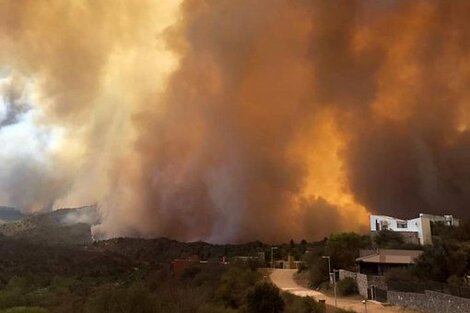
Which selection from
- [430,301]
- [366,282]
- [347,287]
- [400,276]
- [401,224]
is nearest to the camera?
[430,301]

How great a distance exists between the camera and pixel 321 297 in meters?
36.4

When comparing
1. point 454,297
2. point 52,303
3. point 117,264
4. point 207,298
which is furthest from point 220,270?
point 454,297

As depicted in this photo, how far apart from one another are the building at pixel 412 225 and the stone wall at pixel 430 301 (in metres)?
29.1

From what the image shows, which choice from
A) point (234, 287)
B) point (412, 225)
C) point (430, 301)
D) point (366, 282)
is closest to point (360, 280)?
point (366, 282)

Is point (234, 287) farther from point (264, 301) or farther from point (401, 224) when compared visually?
point (401, 224)

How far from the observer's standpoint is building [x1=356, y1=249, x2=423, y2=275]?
138 feet

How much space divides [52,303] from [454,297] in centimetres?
3208

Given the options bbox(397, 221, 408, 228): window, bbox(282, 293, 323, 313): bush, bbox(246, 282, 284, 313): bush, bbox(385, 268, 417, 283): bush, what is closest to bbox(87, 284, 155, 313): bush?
bbox(246, 282, 284, 313): bush

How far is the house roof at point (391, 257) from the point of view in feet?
142

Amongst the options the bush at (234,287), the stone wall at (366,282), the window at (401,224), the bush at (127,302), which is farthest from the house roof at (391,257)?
the bush at (127,302)

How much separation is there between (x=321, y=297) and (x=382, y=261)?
9.12 metres

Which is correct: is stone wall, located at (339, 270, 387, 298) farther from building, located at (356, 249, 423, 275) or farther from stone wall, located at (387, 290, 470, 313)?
building, located at (356, 249, 423, 275)

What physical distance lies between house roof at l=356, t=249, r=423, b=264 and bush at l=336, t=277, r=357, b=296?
5.49 meters

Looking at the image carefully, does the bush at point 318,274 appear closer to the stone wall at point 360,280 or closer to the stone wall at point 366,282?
the stone wall at point 360,280
